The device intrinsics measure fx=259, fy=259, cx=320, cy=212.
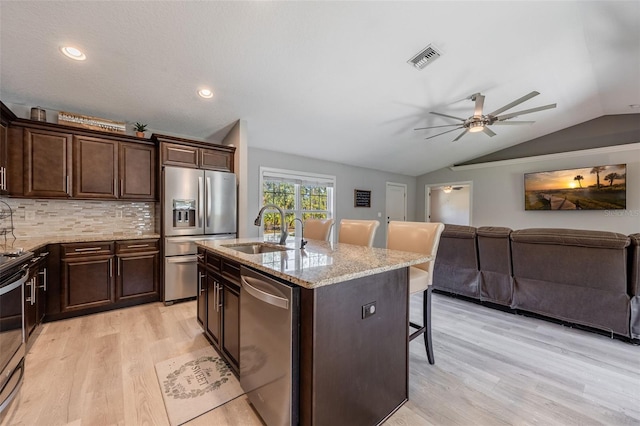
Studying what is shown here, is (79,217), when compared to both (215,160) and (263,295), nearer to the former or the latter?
(215,160)

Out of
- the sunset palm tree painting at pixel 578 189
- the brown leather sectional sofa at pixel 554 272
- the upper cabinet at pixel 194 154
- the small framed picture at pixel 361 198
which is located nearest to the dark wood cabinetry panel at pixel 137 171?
the upper cabinet at pixel 194 154

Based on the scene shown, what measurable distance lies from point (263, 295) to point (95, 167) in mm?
3085

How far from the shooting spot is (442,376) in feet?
6.11

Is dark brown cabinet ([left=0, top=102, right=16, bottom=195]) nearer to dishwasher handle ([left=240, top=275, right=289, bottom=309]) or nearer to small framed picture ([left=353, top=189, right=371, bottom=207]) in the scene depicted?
dishwasher handle ([left=240, top=275, right=289, bottom=309])

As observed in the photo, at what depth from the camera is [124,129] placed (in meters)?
3.25

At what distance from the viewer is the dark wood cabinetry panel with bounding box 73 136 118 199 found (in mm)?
2949

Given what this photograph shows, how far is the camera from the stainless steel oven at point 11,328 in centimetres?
154

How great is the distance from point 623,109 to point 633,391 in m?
5.25

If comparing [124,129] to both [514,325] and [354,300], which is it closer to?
[354,300]

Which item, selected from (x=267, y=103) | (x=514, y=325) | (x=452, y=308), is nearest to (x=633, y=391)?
(x=514, y=325)

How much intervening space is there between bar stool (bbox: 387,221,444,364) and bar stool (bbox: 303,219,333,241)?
0.79 m

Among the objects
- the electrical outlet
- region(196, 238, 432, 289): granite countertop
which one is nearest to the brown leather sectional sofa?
region(196, 238, 432, 289): granite countertop

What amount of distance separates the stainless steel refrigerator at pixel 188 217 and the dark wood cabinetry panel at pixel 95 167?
0.63 metres

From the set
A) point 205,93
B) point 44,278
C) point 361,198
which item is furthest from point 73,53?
point 361,198
